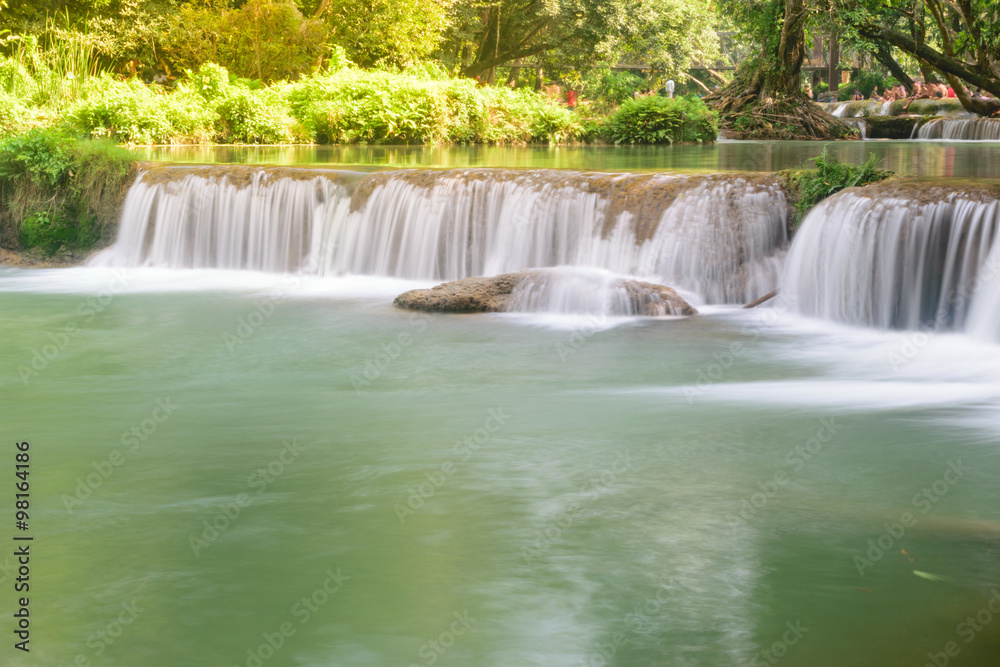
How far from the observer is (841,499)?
18.5ft

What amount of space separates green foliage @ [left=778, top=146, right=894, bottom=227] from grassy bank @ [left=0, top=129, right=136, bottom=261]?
29.4 ft

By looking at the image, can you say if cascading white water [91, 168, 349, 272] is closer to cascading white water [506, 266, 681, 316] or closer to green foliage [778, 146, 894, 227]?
cascading white water [506, 266, 681, 316]

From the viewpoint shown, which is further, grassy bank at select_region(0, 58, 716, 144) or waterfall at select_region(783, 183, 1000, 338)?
grassy bank at select_region(0, 58, 716, 144)

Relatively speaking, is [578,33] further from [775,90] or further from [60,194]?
[60,194]

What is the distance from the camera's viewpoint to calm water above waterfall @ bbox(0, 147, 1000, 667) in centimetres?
430

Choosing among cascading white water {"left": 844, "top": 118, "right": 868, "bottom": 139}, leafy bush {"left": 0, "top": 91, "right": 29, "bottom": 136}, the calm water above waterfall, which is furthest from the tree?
leafy bush {"left": 0, "top": 91, "right": 29, "bottom": 136}

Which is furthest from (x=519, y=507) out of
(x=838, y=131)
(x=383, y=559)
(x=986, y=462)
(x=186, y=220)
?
(x=838, y=131)

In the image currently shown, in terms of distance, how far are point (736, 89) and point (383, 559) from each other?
84.4 ft

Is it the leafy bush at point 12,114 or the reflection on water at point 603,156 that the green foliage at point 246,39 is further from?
the leafy bush at point 12,114

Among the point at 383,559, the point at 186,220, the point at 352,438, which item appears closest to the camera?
the point at 383,559

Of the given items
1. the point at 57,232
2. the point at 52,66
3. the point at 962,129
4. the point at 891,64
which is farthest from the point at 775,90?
the point at 57,232

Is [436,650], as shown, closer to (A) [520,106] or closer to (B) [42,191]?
(B) [42,191]

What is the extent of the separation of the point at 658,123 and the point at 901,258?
15.1 m

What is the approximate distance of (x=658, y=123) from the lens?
24688 mm
